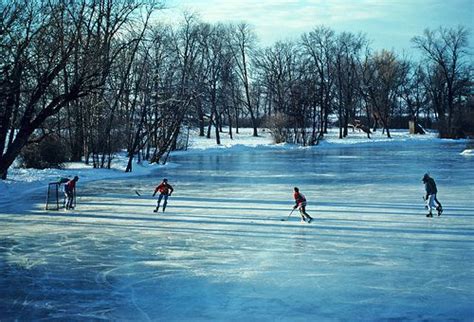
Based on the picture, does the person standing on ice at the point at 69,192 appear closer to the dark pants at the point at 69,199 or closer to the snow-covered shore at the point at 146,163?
the dark pants at the point at 69,199

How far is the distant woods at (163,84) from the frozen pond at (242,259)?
5906 millimetres

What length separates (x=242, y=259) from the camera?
9.60 meters

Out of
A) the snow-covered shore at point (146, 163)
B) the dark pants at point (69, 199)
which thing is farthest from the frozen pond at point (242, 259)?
the snow-covered shore at point (146, 163)

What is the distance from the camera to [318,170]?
27.8 meters

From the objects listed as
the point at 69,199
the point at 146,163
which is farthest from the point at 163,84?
the point at 69,199

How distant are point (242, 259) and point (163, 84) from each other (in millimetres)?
28625

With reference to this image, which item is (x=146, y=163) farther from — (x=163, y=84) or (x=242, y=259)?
(x=242, y=259)

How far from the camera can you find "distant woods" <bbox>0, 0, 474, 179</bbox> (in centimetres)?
2125

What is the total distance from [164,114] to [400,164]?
52.9 ft

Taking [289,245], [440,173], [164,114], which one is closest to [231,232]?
[289,245]

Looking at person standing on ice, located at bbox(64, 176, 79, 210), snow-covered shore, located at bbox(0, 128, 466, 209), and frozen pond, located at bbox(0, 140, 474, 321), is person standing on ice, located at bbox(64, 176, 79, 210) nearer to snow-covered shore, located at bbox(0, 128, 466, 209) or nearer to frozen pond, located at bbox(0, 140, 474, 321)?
frozen pond, located at bbox(0, 140, 474, 321)

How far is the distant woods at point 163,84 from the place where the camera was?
2125cm

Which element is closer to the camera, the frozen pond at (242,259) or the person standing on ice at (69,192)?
the frozen pond at (242,259)

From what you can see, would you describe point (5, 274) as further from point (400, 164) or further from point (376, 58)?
point (376, 58)
